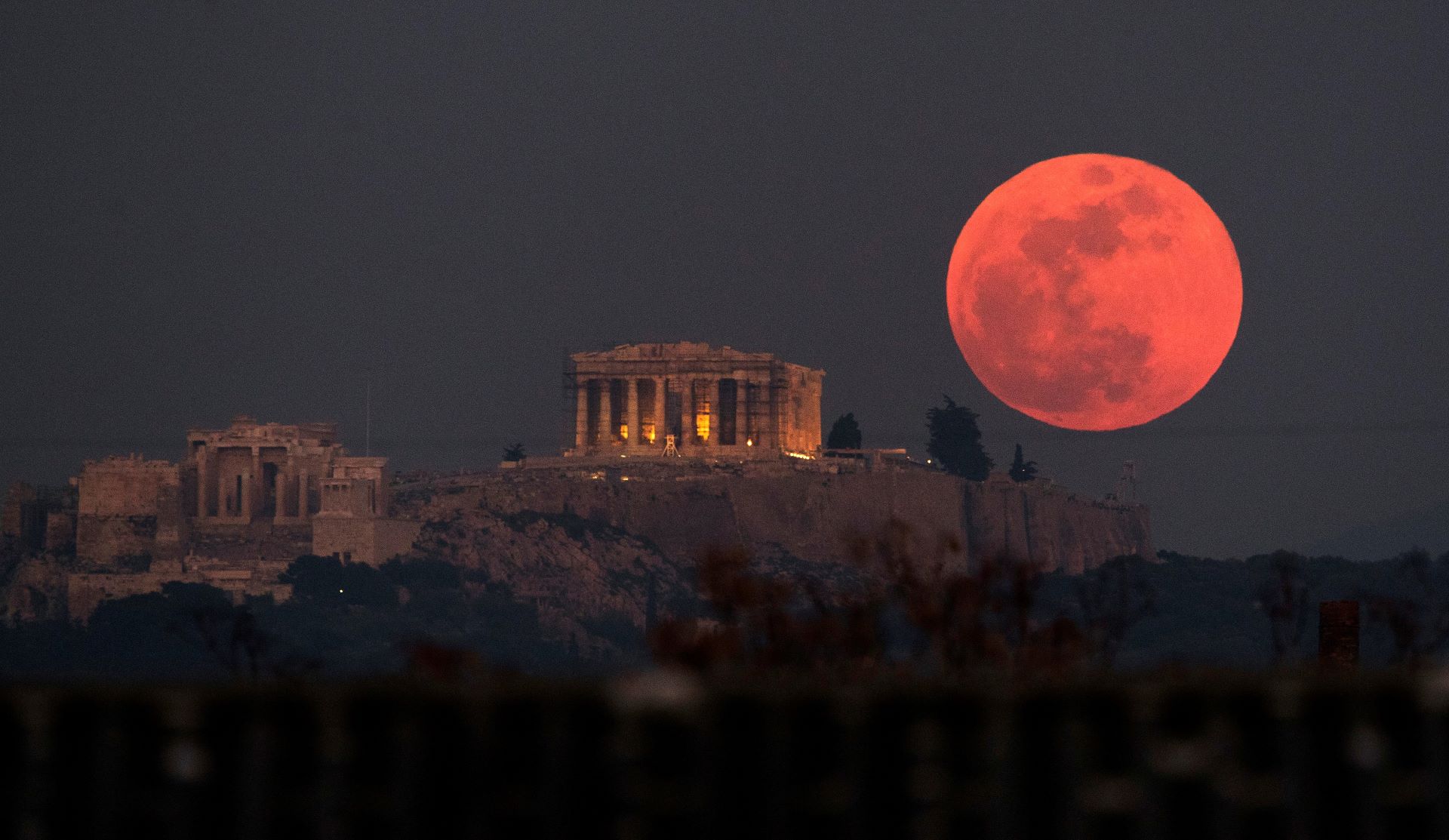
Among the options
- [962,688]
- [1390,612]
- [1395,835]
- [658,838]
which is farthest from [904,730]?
[1390,612]

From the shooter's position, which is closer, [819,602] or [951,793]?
[951,793]

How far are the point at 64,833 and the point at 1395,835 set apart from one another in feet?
29.7

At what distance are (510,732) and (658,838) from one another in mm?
1243

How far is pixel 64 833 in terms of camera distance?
17719 mm

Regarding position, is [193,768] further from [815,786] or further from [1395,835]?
[1395,835]

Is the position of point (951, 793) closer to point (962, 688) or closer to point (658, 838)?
point (962, 688)

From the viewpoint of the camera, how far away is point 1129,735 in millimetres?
17391

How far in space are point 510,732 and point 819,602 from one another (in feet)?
59.7

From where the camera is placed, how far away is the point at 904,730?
17.4m

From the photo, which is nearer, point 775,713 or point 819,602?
point 775,713

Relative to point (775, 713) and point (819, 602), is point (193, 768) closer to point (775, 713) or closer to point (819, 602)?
point (775, 713)

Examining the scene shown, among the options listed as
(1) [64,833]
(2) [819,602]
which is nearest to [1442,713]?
(1) [64,833]

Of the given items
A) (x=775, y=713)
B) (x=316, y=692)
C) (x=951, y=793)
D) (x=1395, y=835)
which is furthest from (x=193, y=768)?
(x=1395, y=835)

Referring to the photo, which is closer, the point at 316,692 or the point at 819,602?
the point at 316,692
